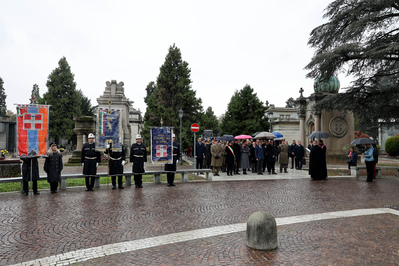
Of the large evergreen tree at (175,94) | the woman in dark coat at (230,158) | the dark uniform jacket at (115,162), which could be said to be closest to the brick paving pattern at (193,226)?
the dark uniform jacket at (115,162)

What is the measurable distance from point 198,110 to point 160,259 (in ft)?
81.0

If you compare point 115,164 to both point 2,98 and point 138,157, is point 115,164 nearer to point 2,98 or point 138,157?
point 138,157

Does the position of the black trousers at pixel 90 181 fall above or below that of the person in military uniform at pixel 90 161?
below

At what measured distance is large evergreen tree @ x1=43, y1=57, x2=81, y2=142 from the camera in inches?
1885

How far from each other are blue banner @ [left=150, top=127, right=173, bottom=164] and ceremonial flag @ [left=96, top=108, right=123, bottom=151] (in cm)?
145

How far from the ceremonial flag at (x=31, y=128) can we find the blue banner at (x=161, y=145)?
4194 millimetres

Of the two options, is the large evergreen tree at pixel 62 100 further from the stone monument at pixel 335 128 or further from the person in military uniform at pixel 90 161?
the person in military uniform at pixel 90 161

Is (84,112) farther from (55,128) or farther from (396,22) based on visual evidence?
(396,22)

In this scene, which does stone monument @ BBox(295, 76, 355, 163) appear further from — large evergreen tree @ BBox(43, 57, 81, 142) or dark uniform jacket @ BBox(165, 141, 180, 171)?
large evergreen tree @ BBox(43, 57, 81, 142)

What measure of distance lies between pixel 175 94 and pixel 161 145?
1623cm

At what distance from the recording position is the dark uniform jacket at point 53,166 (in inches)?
394

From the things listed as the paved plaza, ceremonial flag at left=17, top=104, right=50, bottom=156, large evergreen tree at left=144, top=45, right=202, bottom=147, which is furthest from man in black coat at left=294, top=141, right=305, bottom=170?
ceremonial flag at left=17, top=104, right=50, bottom=156

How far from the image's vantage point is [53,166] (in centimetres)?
1008

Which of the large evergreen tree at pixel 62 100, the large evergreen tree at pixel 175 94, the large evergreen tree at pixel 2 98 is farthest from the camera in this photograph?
the large evergreen tree at pixel 2 98
